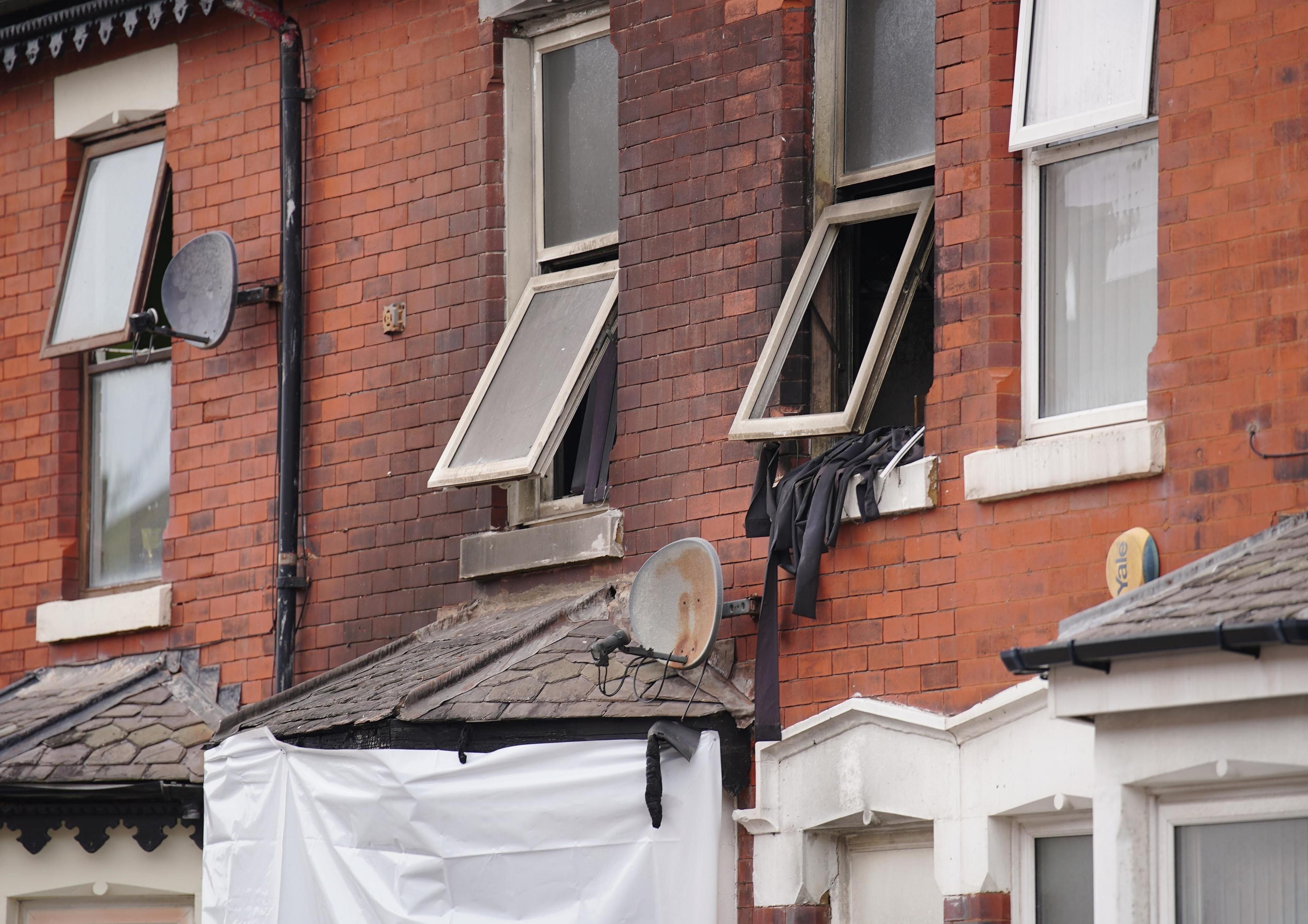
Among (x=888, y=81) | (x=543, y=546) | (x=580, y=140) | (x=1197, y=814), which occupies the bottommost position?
(x=1197, y=814)

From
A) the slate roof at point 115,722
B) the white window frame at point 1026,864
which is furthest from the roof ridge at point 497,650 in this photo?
the white window frame at point 1026,864

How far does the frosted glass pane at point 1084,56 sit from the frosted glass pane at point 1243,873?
2764 mm

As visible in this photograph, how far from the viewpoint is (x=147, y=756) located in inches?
427

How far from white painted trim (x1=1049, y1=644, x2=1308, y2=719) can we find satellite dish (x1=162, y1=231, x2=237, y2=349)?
18.9ft

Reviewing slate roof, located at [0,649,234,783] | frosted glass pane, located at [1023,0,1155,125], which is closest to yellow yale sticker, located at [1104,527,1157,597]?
frosted glass pane, located at [1023,0,1155,125]

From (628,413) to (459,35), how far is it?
2.34m

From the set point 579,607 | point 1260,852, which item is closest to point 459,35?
point 579,607

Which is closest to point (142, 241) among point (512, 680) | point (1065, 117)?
point (512, 680)

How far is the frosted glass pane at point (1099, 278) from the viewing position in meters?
A: 8.09

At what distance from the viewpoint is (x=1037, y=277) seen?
8.43 m

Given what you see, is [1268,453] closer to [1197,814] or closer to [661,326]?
[1197,814]

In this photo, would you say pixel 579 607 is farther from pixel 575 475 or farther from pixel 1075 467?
pixel 1075 467

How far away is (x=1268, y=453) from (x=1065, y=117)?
160 centimetres

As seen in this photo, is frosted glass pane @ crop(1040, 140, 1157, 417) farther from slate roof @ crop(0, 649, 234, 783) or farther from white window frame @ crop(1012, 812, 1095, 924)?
slate roof @ crop(0, 649, 234, 783)
